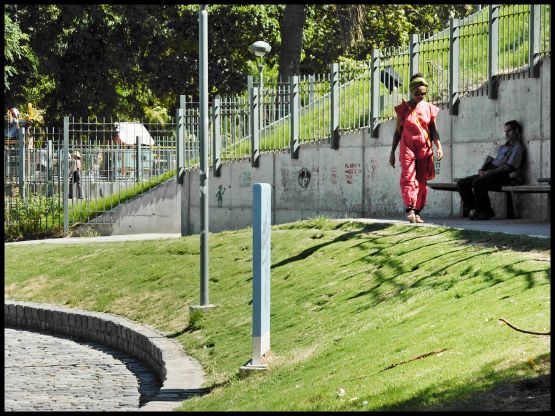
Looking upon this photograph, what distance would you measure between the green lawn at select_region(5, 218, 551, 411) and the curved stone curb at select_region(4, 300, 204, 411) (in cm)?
22

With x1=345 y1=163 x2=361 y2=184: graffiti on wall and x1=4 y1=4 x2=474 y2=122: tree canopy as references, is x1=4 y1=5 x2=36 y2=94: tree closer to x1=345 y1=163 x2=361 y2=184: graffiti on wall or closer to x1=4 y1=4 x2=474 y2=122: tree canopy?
x1=4 y1=4 x2=474 y2=122: tree canopy

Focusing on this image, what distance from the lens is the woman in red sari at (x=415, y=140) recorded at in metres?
16.9

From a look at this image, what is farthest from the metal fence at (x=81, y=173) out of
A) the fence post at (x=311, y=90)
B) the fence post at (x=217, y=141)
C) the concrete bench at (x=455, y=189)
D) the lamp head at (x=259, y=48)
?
the concrete bench at (x=455, y=189)

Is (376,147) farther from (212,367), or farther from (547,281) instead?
(547,281)

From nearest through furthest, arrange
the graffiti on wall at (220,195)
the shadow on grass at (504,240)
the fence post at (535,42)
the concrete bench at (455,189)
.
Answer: the shadow on grass at (504,240)
the fence post at (535,42)
the concrete bench at (455,189)
the graffiti on wall at (220,195)

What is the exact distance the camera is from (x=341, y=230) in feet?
59.3

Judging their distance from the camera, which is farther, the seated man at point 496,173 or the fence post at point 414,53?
the fence post at point 414,53

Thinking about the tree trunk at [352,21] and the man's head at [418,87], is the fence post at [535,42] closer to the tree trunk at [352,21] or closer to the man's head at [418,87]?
the man's head at [418,87]

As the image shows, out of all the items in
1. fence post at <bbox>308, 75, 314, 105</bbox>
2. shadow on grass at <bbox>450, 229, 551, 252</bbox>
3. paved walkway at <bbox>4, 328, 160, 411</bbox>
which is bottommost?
paved walkway at <bbox>4, 328, 160, 411</bbox>

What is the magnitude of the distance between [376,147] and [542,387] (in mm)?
14569

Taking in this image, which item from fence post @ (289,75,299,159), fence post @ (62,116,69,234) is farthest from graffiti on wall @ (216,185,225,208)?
fence post @ (62,116,69,234)

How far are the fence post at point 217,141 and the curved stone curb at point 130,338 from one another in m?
7.17

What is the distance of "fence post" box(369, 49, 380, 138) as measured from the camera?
21891 millimetres

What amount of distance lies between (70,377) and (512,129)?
7.40m
